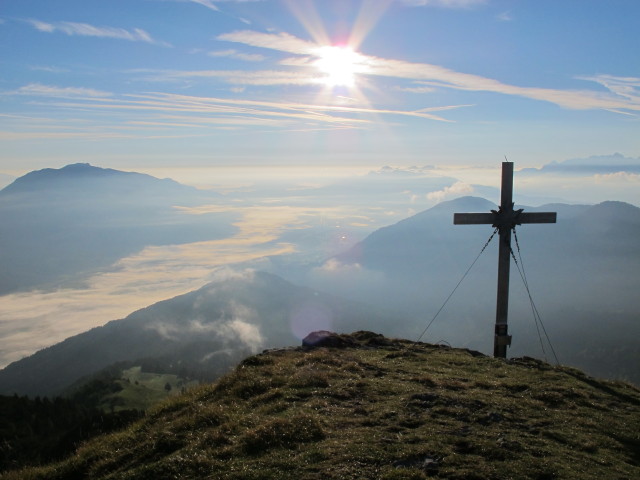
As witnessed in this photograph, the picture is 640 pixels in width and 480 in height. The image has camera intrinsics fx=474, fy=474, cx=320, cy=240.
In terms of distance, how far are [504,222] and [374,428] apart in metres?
13.6

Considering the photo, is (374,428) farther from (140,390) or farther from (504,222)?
(140,390)

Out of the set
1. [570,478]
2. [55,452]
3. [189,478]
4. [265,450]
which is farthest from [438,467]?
[55,452]

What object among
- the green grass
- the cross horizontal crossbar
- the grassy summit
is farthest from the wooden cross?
the green grass

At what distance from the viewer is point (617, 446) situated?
37.6 ft

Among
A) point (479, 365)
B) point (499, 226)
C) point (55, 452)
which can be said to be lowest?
point (55, 452)

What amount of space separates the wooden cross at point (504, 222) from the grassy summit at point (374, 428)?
4.03 meters

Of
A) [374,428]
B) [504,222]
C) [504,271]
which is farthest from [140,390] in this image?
[374,428]

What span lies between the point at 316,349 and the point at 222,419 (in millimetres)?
8060

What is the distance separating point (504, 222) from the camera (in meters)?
21.5

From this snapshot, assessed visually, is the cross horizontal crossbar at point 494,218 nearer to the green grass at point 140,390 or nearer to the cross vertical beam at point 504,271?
the cross vertical beam at point 504,271

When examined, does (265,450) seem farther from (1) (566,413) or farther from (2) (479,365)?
(2) (479,365)

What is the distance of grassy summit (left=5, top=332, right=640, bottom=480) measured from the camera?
30.9 ft

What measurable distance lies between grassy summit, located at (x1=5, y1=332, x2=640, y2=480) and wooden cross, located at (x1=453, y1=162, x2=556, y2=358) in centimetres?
403

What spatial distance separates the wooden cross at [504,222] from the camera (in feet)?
70.1
